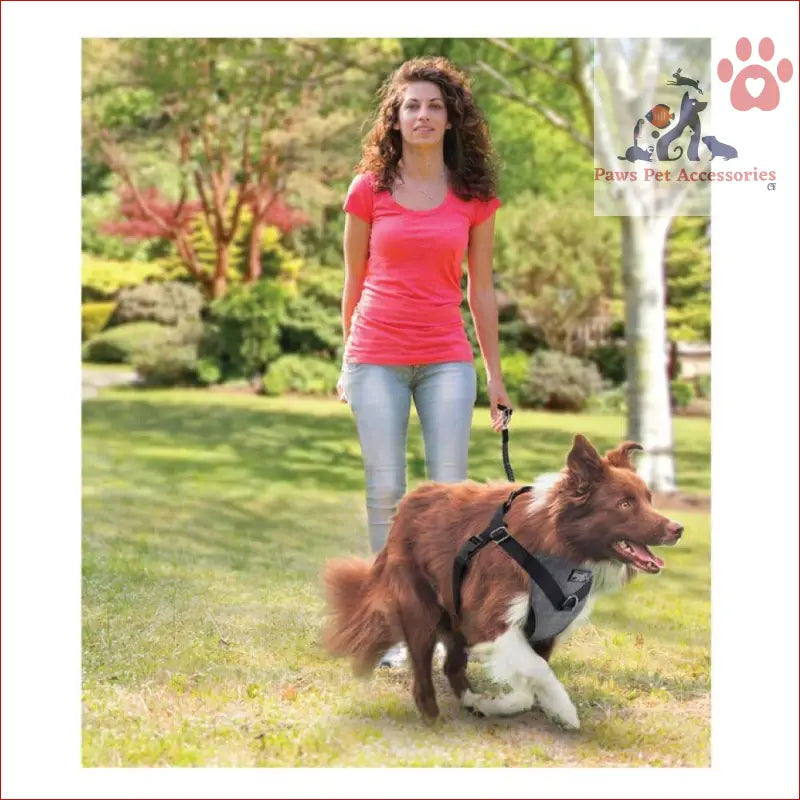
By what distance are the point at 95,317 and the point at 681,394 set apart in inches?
253

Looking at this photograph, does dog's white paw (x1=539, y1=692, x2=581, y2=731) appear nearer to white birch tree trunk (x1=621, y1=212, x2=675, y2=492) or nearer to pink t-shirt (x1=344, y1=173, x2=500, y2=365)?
pink t-shirt (x1=344, y1=173, x2=500, y2=365)

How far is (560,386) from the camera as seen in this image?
40.1 feet

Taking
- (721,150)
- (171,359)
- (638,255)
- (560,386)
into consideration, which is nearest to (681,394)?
(560,386)

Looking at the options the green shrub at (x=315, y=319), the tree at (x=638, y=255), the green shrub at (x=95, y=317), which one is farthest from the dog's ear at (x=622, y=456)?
the green shrub at (x=95, y=317)

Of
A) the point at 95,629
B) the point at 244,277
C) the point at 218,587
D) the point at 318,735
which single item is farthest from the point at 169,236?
the point at 318,735

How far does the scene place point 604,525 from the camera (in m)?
3.65

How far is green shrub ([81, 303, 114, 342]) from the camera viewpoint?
12672mm

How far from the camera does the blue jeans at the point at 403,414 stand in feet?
13.4

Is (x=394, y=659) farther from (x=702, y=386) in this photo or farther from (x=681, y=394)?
(x=702, y=386)

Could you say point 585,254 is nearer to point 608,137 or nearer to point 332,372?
point 332,372

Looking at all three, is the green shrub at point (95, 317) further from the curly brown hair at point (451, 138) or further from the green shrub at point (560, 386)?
the curly brown hair at point (451, 138)

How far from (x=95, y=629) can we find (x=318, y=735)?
132 cm

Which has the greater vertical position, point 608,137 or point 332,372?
point 608,137

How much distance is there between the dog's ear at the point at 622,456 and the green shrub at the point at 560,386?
8454mm
